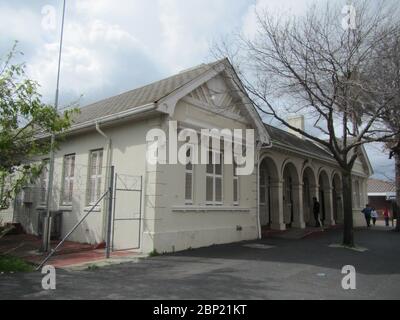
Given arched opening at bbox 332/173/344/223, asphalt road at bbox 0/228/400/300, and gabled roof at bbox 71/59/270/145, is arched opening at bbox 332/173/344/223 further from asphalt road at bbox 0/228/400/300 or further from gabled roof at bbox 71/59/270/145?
asphalt road at bbox 0/228/400/300

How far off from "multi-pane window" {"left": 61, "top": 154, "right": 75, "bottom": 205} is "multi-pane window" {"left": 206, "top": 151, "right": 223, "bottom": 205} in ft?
16.7

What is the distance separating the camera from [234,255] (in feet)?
34.8

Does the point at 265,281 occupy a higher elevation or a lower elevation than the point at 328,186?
lower

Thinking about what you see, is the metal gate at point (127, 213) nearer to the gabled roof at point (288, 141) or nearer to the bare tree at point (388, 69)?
the gabled roof at point (288, 141)

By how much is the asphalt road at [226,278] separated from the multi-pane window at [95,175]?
3.99 metres

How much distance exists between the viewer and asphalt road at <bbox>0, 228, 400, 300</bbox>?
631 centimetres

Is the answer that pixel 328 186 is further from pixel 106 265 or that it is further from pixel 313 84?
pixel 106 265

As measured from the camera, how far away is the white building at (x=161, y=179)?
35.5 feet

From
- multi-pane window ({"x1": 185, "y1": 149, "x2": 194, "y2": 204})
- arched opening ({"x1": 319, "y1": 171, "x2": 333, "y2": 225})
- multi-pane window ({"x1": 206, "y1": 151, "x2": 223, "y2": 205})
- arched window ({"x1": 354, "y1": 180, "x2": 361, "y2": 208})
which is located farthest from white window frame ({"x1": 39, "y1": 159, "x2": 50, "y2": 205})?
arched window ({"x1": 354, "y1": 180, "x2": 361, "y2": 208})
